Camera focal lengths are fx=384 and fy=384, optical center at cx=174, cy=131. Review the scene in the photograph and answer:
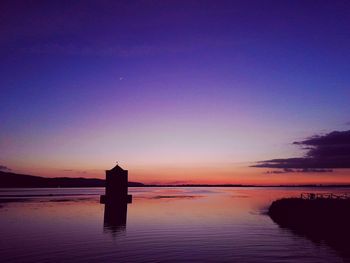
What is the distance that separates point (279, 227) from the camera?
165ft

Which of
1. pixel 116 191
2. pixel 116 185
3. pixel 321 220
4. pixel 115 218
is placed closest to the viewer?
pixel 321 220

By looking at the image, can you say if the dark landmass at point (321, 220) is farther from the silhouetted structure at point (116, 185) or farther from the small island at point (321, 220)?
the silhouetted structure at point (116, 185)

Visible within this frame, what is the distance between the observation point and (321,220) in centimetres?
4928

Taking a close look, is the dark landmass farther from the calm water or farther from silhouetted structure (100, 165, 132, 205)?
silhouetted structure (100, 165, 132, 205)

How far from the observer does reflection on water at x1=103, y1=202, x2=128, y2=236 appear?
1861 inches

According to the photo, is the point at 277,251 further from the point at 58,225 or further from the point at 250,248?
the point at 58,225

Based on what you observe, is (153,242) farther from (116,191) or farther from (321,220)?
(116,191)

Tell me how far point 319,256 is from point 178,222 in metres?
27.9

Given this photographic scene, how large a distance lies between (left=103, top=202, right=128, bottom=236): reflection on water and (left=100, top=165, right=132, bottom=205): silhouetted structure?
0.95 m

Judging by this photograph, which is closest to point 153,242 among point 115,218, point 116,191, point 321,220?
point 115,218

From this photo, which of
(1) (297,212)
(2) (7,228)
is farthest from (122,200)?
(1) (297,212)

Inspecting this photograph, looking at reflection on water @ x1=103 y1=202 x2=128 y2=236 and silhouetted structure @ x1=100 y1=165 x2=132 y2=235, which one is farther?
silhouetted structure @ x1=100 y1=165 x2=132 y2=235

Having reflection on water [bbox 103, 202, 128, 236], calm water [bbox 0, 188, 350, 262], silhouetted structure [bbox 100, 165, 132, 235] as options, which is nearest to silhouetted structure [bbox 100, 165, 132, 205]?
silhouetted structure [bbox 100, 165, 132, 235]

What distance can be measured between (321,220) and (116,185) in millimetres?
38147
